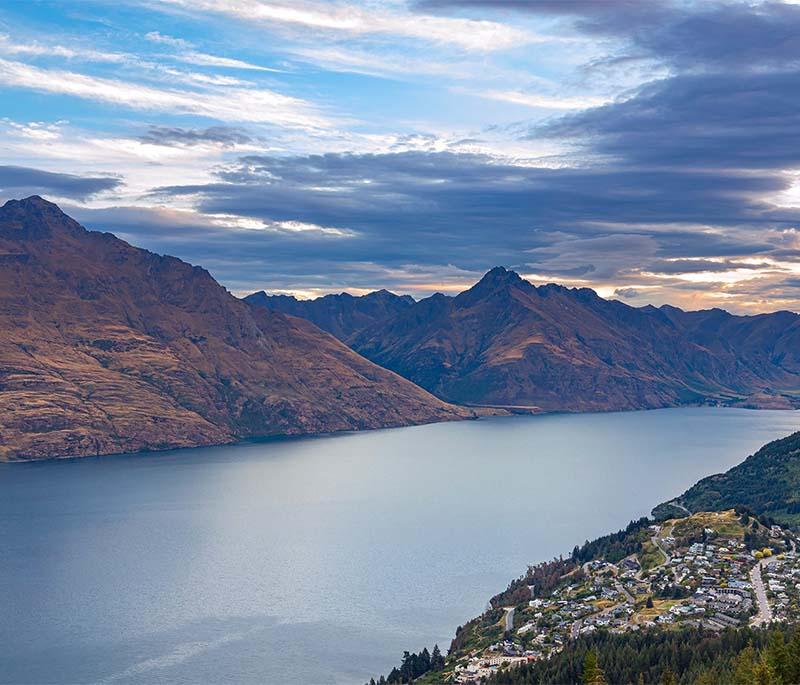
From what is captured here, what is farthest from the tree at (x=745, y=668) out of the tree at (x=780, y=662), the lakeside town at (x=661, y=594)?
the lakeside town at (x=661, y=594)

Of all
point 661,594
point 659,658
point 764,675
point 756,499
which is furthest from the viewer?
point 756,499

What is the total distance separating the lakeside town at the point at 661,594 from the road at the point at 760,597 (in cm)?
11

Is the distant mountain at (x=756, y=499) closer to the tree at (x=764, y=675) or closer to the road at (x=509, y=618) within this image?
the road at (x=509, y=618)

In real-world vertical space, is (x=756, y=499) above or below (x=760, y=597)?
above

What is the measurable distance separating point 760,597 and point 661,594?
35.3 feet

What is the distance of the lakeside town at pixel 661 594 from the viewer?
96250 mm

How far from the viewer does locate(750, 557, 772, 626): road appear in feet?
318

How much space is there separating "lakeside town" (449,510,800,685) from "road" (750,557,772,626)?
11cm

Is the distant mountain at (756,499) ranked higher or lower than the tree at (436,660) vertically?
higher

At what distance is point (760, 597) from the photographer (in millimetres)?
105250

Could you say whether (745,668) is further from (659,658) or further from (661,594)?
(661,594)

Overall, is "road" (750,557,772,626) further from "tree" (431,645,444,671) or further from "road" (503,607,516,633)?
"tree" (431,645,444,671)

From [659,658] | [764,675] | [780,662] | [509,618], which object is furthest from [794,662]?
[509,618]

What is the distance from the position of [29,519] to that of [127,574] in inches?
2170
